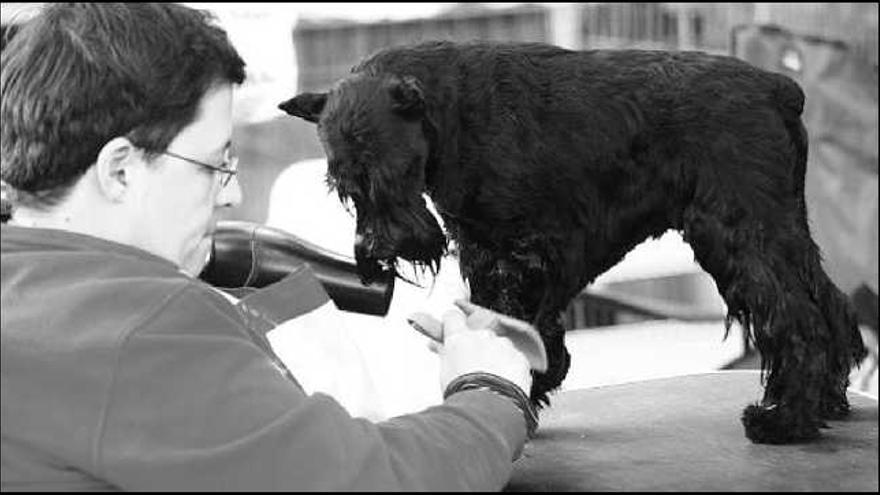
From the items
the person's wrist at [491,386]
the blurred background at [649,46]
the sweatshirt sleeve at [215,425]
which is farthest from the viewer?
the blurred background at [649,46]

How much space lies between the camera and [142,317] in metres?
0.72

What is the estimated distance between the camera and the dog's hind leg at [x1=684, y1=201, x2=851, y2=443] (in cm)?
92

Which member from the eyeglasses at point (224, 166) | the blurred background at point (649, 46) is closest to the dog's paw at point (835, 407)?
the eyeglasses at point (224, 166)

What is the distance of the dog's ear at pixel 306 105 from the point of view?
3.14ft

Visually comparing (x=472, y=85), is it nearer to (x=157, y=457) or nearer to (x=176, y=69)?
(x=176, y=69)

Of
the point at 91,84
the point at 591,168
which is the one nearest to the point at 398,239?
the point at 591,168

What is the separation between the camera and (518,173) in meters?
0.93

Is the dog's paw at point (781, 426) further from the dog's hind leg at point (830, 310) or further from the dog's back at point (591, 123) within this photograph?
the dog's back at point (591, 123)

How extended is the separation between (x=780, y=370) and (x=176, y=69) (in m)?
0.53

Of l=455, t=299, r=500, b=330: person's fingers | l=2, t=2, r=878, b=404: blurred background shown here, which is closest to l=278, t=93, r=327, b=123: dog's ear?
l=455, t=299, r=500, b=330: person's fingers

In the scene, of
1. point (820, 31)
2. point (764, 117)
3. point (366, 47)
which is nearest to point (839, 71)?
point (820, 31)

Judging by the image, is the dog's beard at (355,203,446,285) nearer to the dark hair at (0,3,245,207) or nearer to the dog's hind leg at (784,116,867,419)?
the dark hair at (0,3,245,207)

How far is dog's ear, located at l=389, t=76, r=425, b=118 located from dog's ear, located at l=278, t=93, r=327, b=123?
0.07 metres

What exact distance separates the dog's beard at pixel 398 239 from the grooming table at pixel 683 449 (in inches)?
8.7
